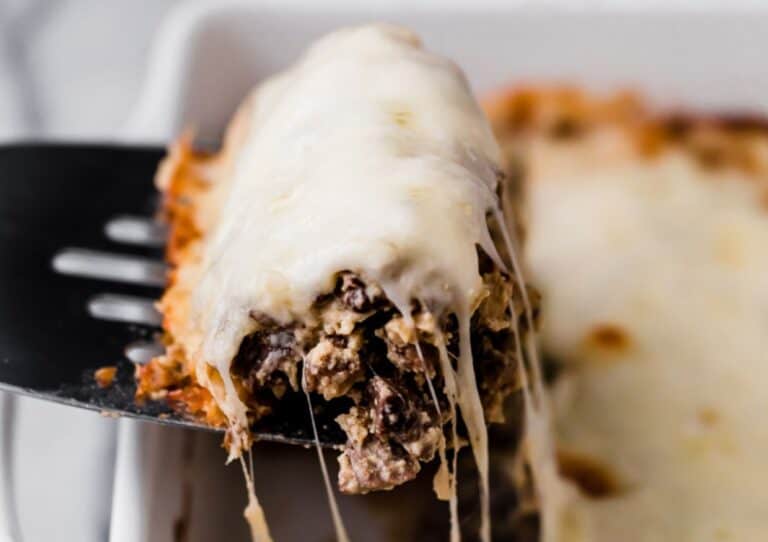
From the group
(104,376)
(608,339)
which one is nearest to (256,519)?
(104,376)

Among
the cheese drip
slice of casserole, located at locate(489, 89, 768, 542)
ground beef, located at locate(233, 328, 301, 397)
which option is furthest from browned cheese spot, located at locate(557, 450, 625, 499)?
ground beef, located at locate(233, 328, 301, 397)

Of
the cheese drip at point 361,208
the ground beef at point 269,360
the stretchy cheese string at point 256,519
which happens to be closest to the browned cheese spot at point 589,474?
the cheese drip at point 361,208

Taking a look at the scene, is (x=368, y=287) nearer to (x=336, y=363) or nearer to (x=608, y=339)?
(x=336, y=363)

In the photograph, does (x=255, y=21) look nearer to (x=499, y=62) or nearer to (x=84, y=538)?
(x=499, y=62)

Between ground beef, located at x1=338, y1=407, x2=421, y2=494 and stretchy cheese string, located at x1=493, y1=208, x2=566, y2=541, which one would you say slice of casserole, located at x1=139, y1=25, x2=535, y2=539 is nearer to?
ground beef, located at x1=338, y1=407, x2=421, y2=494

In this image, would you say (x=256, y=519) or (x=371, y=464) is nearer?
(x=371, y=464)

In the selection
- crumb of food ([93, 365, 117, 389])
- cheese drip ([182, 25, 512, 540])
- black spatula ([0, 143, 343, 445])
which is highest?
cheese drip ([182, 25, 512, 540])
